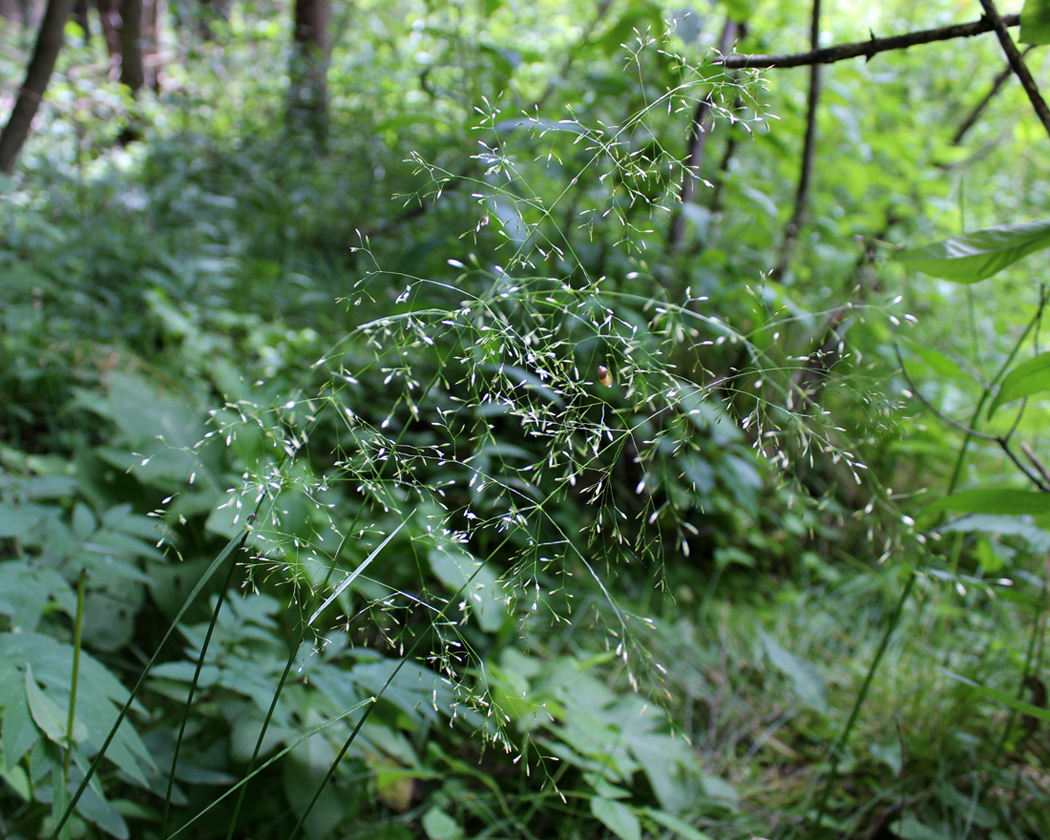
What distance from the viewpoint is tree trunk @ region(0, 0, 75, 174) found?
1982 mm

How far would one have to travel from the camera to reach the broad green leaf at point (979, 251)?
2.53 ft

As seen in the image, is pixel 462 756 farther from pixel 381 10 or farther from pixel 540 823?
pixel 381 10

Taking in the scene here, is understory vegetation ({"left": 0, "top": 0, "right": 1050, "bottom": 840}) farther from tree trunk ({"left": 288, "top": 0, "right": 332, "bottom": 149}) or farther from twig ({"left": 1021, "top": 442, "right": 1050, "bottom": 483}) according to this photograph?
tree trunk ({"left": 288, "top": 0, "right": 332, "bottom": 149})

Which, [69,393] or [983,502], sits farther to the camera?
[69,393]

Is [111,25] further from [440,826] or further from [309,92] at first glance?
[440,826]

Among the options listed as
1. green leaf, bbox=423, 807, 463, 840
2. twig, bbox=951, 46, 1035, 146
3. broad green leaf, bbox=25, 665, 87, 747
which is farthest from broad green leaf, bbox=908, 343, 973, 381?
twig, bbox=951, 46, 1035, 146

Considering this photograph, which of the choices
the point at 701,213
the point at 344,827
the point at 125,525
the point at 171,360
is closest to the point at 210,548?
the point at 125,525

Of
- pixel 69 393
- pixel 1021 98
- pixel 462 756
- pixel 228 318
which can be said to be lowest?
pixel 462 756

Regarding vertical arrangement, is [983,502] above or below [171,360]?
above

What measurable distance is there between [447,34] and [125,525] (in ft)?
6.15

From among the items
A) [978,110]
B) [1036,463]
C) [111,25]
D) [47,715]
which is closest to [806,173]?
[978,110]

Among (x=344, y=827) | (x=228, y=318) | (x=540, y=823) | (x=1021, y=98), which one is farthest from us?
(x=1021, y=98)

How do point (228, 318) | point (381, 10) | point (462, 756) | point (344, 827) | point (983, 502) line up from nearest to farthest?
point (983, 502), point (344, 827), point (462, 756), point (228, 318), point (381, 10)

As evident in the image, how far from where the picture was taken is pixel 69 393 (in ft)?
6.37
